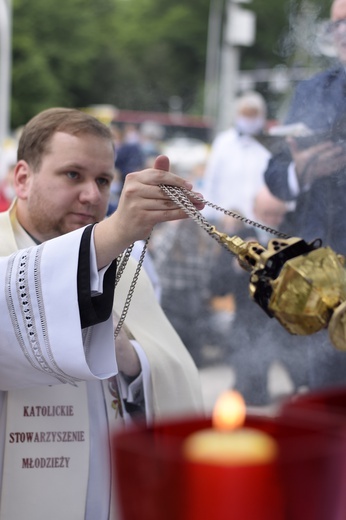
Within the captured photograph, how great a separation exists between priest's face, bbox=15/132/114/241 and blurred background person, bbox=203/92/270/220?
2743 mm

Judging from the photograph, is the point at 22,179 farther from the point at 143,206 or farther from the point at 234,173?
the point at 234,173

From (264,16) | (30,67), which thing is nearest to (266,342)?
(264,16)

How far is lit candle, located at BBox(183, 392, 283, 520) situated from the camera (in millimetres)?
648

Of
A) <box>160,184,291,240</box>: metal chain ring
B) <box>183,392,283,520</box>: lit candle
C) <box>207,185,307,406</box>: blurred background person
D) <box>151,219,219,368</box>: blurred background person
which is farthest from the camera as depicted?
<box>151,219,219,368</box>: blurred background person

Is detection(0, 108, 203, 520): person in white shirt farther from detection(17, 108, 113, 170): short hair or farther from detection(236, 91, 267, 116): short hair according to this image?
detection(236, 91, 267, 116): short hair

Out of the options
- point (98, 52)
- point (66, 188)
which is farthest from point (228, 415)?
point (98, 52)

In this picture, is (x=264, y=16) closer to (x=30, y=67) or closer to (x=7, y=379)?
(x=30, y=67)

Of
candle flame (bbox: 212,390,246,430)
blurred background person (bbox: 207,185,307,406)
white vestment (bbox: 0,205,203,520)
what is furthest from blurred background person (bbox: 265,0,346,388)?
candle flame (bbox: 212,390,246,430)

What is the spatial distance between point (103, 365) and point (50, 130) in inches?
27.4

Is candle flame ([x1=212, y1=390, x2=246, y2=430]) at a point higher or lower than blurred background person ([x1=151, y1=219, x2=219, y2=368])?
higher

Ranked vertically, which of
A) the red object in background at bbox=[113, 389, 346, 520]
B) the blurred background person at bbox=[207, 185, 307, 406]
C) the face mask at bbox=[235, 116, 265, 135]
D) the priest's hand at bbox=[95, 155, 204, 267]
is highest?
the face mask at bbox=[235, 116, 265, 135]

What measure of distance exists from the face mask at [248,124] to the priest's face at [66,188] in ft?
10.6

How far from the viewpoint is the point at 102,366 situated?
1748mm

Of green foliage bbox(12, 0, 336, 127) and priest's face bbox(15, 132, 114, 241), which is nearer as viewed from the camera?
priest's face bbox(15, 132, 114, 241)
